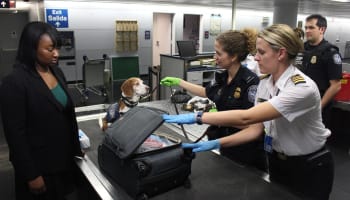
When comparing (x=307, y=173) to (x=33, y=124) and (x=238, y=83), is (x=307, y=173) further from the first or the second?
(x=33, y=124)

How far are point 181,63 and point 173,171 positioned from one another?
3.41m

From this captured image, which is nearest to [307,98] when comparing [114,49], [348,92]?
[348,92]

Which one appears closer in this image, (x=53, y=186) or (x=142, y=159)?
(x=142, y=159)

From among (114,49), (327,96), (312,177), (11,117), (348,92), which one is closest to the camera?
(11,117)

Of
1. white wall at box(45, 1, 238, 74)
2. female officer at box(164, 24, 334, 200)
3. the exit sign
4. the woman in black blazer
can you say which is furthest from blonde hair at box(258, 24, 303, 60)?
white wall at box(45, 1, 238, 74)

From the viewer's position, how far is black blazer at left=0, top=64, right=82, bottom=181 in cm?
136

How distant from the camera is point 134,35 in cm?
762

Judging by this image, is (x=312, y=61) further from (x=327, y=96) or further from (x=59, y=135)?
(x=59, y=135)

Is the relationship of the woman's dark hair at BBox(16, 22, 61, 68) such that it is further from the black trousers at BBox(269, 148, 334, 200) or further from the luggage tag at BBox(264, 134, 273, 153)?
the black trousers at BBox(269, 148, 334, 200)

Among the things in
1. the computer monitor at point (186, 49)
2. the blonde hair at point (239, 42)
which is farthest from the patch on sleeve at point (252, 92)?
the computer monitor at point (186, 49)

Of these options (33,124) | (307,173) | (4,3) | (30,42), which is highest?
(4,3)

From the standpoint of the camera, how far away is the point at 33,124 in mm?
1419

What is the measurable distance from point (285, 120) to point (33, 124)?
117cm

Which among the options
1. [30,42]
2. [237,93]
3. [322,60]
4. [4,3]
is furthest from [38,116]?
[4,3]
